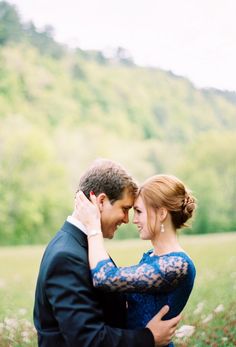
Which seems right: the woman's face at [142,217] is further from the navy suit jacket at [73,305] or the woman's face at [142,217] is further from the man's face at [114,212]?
the navy suit jacket at [73,305]

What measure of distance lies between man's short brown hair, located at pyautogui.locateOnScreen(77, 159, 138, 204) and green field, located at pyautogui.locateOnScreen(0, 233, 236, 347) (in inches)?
60.2

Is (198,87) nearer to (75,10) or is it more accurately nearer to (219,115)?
(219,115)

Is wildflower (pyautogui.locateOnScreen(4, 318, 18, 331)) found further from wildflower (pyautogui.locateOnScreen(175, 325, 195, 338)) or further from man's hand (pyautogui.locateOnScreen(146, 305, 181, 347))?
man's hand (pyautogui.locateOnScreen(146, 305, 181, 347))

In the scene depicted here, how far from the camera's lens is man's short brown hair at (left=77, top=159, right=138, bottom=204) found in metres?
2.01

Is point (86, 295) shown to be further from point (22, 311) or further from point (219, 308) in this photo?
point (219, 308)

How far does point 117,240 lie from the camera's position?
3.59 metres

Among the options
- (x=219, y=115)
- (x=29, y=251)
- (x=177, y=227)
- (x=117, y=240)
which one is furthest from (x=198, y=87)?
(x=177, y=227)

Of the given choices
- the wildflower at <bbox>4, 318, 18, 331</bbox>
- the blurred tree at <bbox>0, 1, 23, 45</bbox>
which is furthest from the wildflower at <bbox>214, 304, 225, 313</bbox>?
the blurred tree at <bbox>0, 1, 23, 45</bbox>

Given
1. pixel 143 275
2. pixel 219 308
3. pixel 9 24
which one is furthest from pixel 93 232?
pixel 9 24

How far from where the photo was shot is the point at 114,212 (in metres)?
2.08

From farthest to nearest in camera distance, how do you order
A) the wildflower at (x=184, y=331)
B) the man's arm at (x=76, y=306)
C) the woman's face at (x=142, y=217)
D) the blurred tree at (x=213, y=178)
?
1. the blurred tree at (x=213, y=178)
2. the wildflower at (x=184, y=331)
3. the woman's face at (x=142, y=217)
4. the man's arm at (x=76, y=306)

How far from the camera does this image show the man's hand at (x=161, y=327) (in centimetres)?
203

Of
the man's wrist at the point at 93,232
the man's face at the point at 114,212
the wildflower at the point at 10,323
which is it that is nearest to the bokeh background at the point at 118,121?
the wildflower at the point at 10,323

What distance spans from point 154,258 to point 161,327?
0.28m
